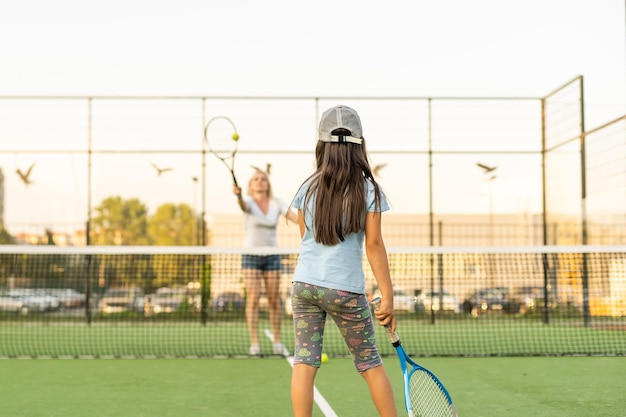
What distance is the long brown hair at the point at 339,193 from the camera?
392 cm

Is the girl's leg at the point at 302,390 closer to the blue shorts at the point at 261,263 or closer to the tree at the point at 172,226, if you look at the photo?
the blue shorts at the point at 261,263

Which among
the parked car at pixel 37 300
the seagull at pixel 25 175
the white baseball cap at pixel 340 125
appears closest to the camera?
the white baseball cap at pixel 340 125

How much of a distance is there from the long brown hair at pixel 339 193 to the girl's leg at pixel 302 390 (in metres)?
0.57

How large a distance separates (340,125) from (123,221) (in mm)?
35470

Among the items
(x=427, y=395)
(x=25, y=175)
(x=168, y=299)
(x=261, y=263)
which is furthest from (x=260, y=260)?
(x=25, y=175)

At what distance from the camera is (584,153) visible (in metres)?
14.1

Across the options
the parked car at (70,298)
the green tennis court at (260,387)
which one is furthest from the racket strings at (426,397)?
the parked car at (70,298)

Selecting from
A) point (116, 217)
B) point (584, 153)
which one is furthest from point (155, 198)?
point (116, 217)

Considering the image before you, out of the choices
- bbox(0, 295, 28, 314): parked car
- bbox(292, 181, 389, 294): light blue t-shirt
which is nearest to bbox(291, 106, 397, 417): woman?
bbox(292, 181, 389, 294): light blue t-shirt

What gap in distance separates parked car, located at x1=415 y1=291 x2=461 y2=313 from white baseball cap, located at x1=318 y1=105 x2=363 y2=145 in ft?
35.1

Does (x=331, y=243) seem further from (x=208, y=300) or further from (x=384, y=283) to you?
(x=208, y=300)

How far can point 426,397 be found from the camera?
4.35 meters

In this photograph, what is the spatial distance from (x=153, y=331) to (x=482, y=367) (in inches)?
268

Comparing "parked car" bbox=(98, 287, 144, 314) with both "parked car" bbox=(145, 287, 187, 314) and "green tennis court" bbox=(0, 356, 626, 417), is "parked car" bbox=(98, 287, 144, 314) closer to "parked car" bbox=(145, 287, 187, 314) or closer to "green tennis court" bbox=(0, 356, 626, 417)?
"parked car" bbox=(145, 287, 187, 314)
